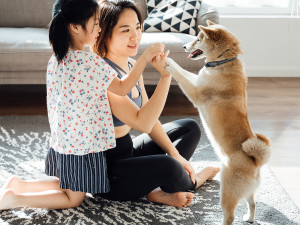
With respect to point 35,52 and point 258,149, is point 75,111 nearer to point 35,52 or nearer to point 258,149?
point 258,149

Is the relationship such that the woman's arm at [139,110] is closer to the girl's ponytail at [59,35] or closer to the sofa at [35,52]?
the girl's ponytail at [59,35]

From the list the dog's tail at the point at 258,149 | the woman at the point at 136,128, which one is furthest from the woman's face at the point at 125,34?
the dog's tail at the point at 258,149

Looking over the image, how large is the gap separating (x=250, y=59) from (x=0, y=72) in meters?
2.14

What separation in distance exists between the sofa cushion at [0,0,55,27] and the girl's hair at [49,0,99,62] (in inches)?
74.8

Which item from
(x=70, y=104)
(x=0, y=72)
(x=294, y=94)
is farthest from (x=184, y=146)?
(x=294, y=94)

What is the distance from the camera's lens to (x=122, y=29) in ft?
4.89

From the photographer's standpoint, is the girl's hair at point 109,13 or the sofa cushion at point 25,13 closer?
the girl's hair at point 109,13

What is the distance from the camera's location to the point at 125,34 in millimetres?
1492

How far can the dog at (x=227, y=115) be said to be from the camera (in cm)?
137

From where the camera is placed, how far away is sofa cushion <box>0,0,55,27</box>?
310 centimetres

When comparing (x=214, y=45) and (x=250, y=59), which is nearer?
(x=214, y=45)

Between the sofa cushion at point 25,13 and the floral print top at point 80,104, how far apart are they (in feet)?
6.02

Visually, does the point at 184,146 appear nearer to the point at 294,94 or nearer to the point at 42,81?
the point at 42,81

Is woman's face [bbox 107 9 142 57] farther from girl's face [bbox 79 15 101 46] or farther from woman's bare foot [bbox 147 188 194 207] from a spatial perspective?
woman's bare foot [bbox 147 188 194 207]
